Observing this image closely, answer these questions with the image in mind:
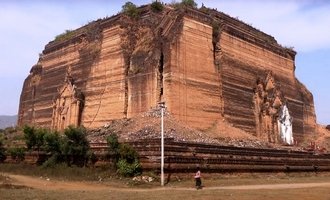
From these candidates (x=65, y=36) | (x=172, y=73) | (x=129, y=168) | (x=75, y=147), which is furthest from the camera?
(x=65, y=36)

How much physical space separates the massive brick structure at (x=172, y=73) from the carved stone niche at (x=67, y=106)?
78 mm

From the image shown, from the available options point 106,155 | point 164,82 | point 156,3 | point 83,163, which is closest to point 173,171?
point 106,155

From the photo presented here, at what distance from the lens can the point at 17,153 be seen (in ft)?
86.8

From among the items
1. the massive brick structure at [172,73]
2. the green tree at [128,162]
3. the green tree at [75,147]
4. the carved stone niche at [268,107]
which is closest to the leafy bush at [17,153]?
the green tree at [75,147]

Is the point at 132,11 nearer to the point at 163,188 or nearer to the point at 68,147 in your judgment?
the point at 68,147

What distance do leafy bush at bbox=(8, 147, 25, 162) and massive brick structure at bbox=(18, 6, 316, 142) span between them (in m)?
6.28

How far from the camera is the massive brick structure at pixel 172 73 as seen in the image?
27750 mm

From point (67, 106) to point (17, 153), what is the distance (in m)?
8.23

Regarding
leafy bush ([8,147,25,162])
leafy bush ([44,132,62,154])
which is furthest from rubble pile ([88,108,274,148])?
leafy bush ([8,147,25,162])

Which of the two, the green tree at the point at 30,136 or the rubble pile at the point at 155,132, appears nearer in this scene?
the rubble pile at the point at 155,132

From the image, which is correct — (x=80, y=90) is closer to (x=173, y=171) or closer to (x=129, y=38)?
(x=129, y=38)

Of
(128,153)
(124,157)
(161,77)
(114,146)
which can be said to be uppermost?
(161,77)

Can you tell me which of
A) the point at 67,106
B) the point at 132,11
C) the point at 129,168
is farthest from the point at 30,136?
the point at 132,11

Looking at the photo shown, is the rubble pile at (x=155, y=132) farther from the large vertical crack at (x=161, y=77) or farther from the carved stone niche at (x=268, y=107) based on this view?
the carved stone niche at (x=268, y=107)
